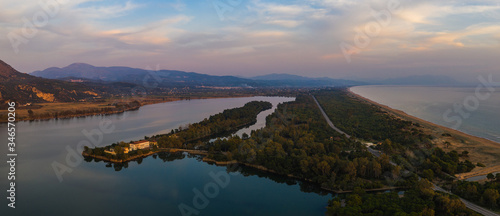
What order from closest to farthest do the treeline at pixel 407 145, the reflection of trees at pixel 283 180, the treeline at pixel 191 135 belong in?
the reflection of trees at pixel 283 180 < the treeline at pixel 407 145 < the treeline at pixel 191 135

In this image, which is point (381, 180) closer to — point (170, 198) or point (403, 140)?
point (403, 140)

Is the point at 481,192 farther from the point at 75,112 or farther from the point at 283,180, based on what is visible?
the point at 75,112

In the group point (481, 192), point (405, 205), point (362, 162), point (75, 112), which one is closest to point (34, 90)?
point (75, 112)

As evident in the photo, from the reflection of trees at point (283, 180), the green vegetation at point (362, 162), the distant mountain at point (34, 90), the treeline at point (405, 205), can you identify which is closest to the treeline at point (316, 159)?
the green vegetation at point (362, 162)

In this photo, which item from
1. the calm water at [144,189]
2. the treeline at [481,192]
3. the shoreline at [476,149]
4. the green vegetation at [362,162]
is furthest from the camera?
the shoreline at [476,149]

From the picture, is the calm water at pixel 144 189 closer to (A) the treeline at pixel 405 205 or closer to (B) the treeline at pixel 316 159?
(B) the treeline at pixel 316 159

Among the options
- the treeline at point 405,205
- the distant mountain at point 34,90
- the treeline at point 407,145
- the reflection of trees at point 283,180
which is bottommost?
the reflection of trees at point 283,180
